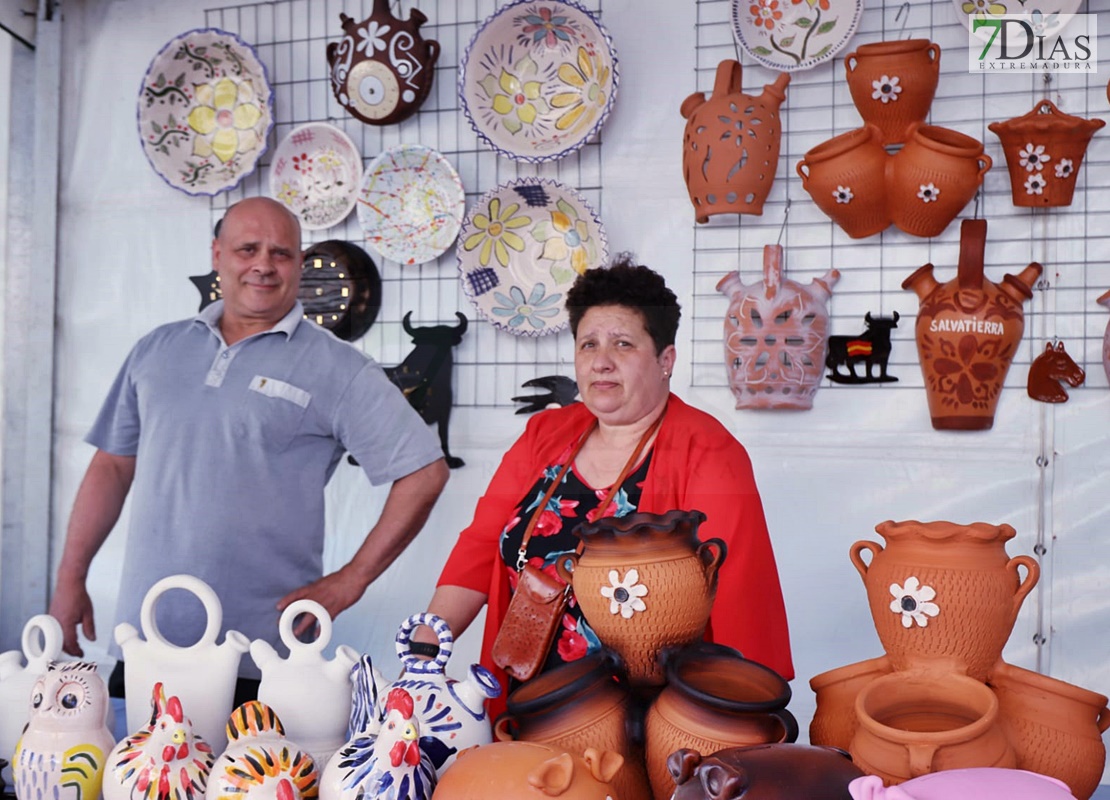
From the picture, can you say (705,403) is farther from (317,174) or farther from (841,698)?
(317,174)

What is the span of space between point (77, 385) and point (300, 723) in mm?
1299

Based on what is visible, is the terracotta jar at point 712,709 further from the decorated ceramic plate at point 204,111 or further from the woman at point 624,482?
the decorated ceramic plate at point 204,111

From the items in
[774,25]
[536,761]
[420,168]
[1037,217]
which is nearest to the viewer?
[536,761]

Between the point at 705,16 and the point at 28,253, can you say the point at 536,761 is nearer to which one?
the point at 705,16

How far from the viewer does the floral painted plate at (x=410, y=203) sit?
6.79 ft

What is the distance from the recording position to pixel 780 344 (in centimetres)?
176

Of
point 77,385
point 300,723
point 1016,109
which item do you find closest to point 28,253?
point 77,385

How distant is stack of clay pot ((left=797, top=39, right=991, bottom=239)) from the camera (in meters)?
1.72

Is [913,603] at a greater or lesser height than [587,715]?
greater

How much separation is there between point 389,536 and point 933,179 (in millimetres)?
1141

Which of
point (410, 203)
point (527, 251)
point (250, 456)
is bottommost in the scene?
point (250, 456)

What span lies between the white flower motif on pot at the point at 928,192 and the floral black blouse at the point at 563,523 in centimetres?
64

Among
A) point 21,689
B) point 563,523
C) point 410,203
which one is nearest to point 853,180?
point 563,523

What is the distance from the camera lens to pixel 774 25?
1.87m
